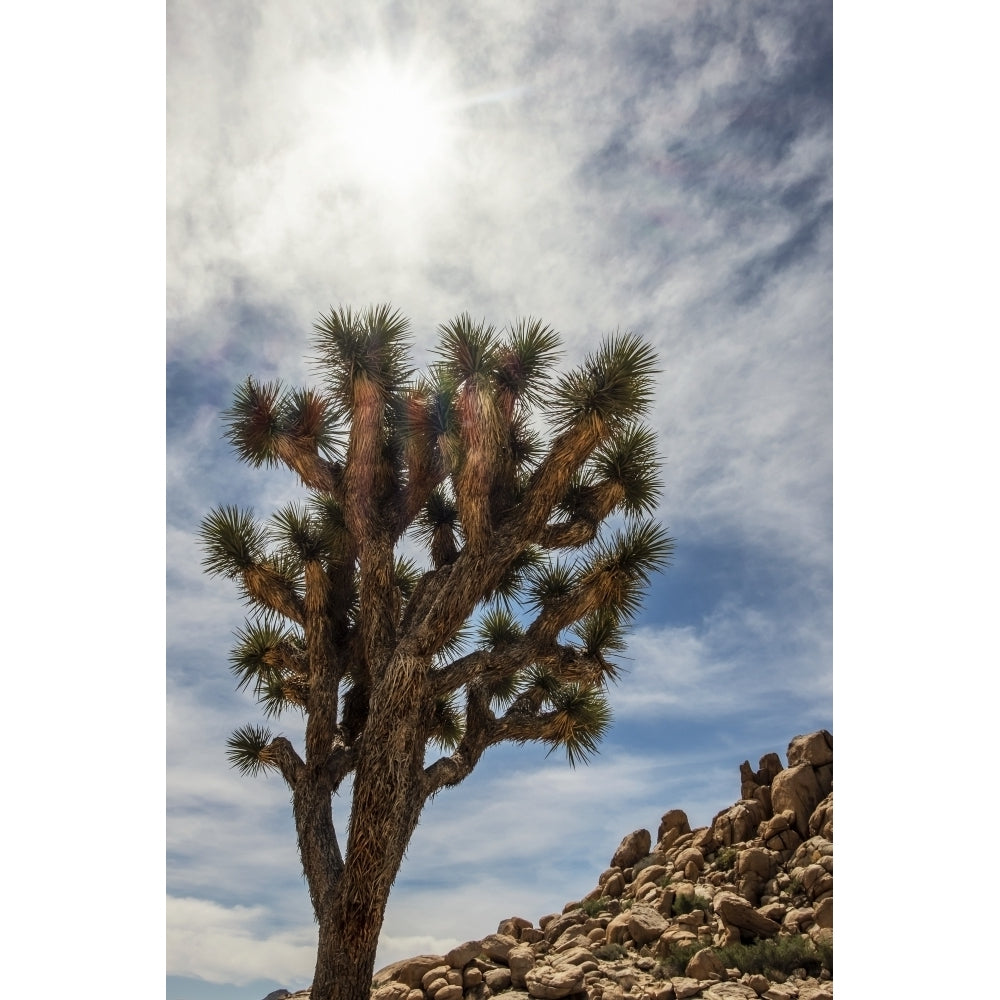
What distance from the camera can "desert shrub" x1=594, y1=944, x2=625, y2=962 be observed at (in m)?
5.64

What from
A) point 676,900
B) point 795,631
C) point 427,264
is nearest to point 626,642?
point 795,631

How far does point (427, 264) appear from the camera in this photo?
533 cm

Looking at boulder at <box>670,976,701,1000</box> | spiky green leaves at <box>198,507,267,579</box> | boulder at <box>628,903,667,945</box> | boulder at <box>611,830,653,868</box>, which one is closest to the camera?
boulder at <box>670,976,701,1000</box>

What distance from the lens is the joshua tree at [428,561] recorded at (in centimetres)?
489

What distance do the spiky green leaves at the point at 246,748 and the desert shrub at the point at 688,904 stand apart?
2.99 metres

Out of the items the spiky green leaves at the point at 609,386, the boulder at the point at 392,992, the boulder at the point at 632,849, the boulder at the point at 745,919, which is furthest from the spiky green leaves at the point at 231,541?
the boulder at the point at 632,849

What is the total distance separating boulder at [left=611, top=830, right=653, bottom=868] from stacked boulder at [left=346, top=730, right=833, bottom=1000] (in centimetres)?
10

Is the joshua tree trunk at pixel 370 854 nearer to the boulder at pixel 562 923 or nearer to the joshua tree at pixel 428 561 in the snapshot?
the joshua tree at pixel 428 561

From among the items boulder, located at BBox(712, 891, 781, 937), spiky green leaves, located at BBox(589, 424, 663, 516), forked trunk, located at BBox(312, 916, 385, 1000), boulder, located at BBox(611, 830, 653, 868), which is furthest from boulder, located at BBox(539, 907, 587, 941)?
spiky green leaves, located at BBox(589, 424, 663, 516)

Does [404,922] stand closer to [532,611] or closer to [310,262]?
[532,611]

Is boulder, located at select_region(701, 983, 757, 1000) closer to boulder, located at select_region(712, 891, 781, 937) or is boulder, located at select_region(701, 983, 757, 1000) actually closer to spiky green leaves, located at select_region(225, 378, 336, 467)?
boulder, located at select_region(712, 891, 781, 937)

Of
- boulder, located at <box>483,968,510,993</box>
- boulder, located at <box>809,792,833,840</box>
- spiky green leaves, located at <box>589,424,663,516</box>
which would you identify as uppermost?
spiky green leaves, located at <box>589,424,663,516</box>

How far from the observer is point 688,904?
6.27 metres

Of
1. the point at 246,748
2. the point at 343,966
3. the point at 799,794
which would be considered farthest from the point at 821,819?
the point at 246,748
